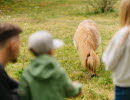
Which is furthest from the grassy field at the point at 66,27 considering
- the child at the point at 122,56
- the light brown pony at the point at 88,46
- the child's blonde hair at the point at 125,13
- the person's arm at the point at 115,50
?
the child's blonde hair at the point at 125,13

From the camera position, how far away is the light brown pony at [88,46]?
23.3 feet

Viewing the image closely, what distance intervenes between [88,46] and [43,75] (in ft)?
14.5

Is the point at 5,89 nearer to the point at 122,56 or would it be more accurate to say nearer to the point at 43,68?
the point at 43,68

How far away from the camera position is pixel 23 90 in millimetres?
3266

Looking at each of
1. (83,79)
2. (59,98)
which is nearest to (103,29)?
(83,79)

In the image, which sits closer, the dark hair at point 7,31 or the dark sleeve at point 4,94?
the dark sleeve at point 4,94

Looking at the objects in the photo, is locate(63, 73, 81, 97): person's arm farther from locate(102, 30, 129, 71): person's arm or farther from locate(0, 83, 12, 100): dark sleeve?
locate(102, 30, 129, 71): person's arm

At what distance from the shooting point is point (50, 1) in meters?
26.4

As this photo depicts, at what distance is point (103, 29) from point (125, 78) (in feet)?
34.6

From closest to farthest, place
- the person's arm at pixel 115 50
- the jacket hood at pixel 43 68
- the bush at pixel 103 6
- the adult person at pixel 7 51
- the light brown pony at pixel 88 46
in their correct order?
the jacket hood at pixel 43 68 → the adult person at pixel 7 51 → the person's arm at pixel 115 50 → the light brown pony at pixel 88 46 → the bush at pixel 103 6

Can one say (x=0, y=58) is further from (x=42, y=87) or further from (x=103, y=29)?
(x=103, y=29)

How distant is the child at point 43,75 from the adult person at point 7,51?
0.12 meters

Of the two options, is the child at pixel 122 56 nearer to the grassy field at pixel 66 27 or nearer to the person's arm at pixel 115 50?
the person's arm at pixel 115 50

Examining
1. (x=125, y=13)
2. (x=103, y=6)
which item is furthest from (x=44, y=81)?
(x=103, y=6)
